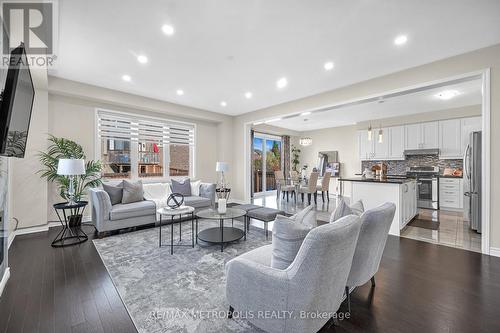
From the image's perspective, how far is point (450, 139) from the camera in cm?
589

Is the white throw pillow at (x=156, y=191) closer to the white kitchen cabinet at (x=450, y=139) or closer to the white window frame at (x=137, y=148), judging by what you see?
the white window frame at (x=137, y=148)

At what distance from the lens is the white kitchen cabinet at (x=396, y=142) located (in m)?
6.68

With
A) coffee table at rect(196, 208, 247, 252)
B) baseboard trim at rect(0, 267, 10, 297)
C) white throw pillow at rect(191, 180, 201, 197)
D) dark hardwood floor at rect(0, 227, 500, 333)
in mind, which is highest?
white throw pillow at rect(191, 180, 201, 197)

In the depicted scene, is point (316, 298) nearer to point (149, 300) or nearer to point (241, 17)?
point (149, 300)

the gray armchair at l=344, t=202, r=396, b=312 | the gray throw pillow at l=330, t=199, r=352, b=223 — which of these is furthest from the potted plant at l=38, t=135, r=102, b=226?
the gray armchair at l=344, t=202, r=396, b=312

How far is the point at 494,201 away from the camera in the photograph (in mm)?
2918

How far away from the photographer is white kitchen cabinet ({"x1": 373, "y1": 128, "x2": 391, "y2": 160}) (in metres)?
6.96

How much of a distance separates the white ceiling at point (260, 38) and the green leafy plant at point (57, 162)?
130cm

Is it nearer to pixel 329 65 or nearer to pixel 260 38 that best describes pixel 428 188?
pixel 329 65

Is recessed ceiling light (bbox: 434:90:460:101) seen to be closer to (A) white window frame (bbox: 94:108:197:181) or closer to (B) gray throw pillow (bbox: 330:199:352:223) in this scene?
(B) gray throw pillow (bbox: 330:199:352:223)

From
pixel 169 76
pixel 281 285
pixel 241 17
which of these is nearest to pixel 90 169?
pixel 169 76

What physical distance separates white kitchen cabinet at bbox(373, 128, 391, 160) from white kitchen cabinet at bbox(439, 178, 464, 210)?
5.34 ft

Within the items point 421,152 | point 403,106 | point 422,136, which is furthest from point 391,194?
point 422,136

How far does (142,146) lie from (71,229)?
2.32m
